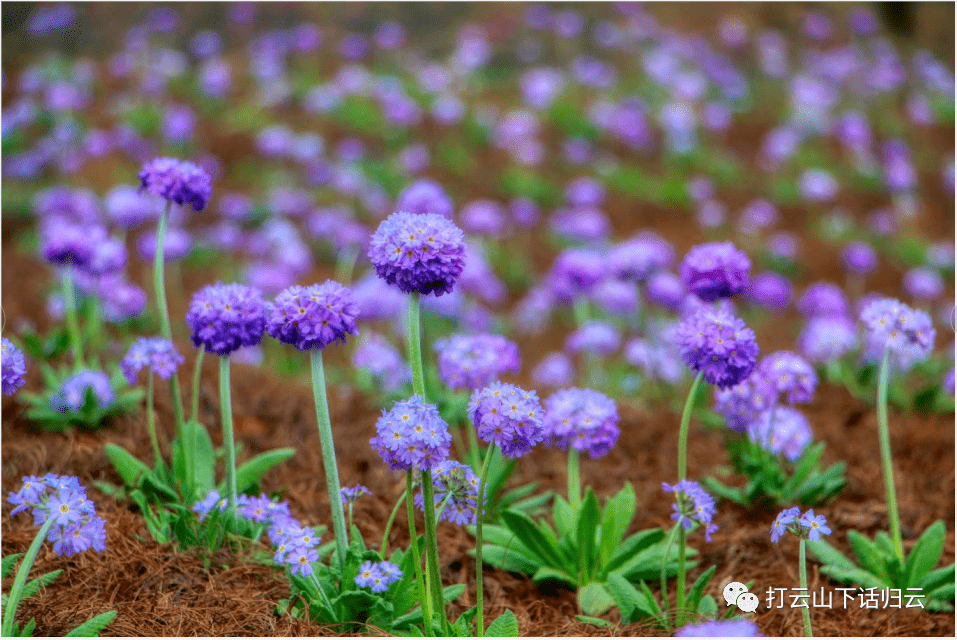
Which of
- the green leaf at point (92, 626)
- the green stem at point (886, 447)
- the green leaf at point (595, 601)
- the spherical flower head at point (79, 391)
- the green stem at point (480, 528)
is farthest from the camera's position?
the spherical flower head at point (79, 391)

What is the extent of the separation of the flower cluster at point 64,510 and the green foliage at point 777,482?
2.33 m

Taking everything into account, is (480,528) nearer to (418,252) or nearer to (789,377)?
(418,252)

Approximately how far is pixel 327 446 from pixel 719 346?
1.12 m

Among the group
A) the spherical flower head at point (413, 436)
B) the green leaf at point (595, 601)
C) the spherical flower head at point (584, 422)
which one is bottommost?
the green leaf at point (595, 601)

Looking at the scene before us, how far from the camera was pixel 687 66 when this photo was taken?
1260cm

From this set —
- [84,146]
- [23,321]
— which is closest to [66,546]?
[23,321]

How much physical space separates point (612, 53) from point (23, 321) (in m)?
10.1

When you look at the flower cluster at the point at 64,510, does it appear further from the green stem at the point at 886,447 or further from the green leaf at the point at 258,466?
the green stem at the point at 886,447

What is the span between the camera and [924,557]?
306 cm

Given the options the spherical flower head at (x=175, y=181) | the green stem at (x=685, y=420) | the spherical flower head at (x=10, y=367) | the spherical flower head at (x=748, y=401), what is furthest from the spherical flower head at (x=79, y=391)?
the spherical flower head at (x=748, y=401)

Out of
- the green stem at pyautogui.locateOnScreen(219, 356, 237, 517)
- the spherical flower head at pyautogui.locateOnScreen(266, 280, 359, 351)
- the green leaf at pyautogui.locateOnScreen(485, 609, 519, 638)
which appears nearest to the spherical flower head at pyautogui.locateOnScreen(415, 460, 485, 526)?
the green leaf at pyautogui.locateOnScreen(485, 609, 519, 638)

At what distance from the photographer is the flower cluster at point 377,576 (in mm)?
2328

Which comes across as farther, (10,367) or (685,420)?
(685,420)

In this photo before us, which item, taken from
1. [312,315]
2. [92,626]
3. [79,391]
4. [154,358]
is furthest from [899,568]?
[79,391]
